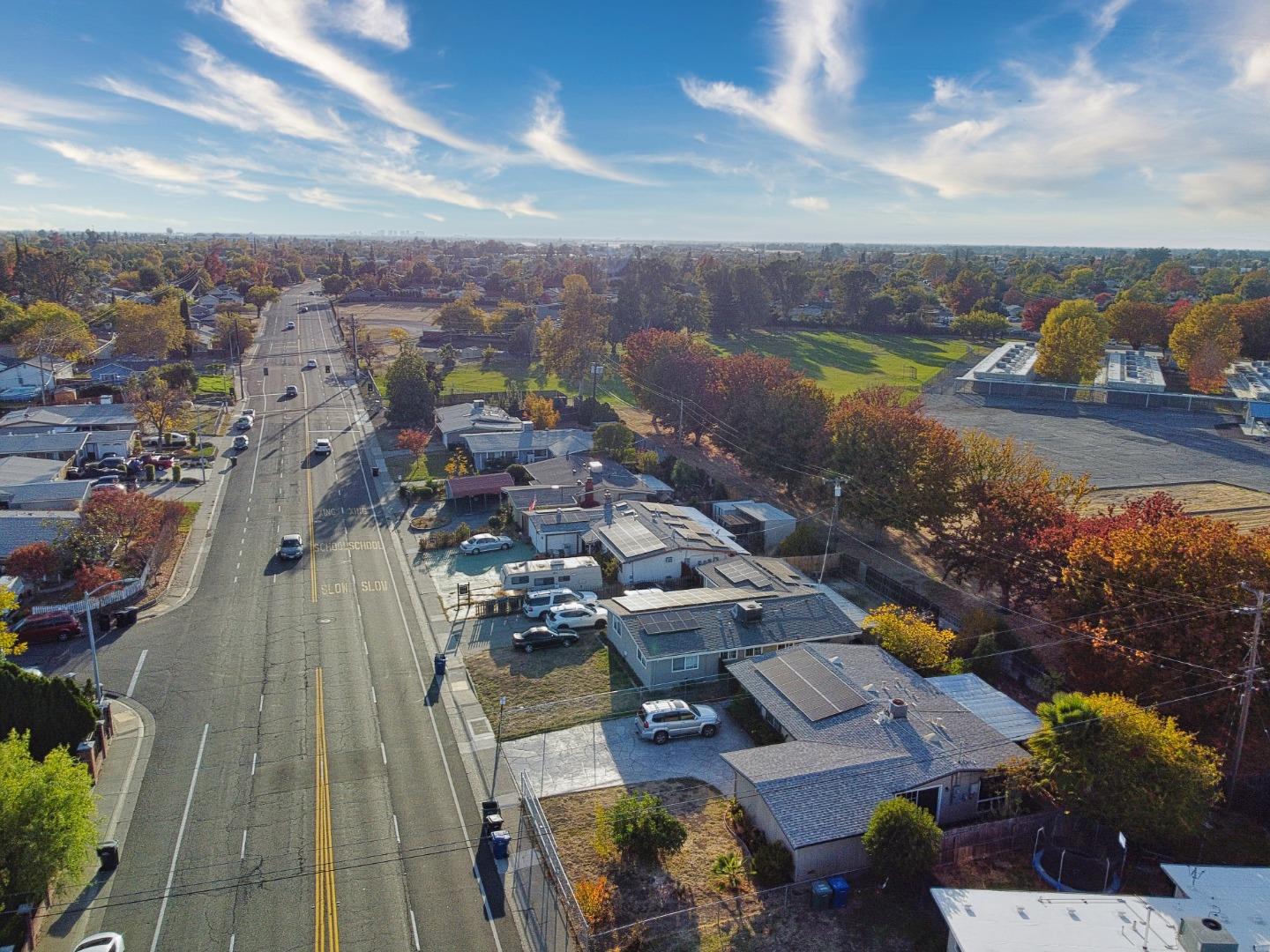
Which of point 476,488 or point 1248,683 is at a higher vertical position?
point 1248,683

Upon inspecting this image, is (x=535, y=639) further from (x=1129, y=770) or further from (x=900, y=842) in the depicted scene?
(x=1129, y=770)

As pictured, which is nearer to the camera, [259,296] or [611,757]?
[611,757]

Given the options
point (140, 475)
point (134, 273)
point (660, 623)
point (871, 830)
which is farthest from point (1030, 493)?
point (134, 273)

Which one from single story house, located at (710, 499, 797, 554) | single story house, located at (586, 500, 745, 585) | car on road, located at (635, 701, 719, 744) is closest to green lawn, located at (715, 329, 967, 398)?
single story house, located at (710, 499, 797, 554)

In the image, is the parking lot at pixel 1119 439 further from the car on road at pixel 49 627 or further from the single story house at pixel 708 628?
the car on road at pixel 49 627

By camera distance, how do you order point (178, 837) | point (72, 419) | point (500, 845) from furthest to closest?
1. point (72, 419)
2. point (178, 837)
3. point (500, 845)

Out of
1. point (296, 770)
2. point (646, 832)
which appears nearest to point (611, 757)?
point (646, 832)
